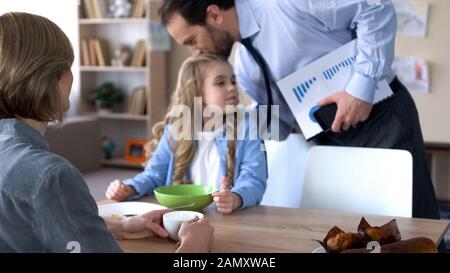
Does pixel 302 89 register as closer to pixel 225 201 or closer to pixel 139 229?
pixel 225 201

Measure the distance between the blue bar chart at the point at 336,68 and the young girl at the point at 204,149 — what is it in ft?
0.92

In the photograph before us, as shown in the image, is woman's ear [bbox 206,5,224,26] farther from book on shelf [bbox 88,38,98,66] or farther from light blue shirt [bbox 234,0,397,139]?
book on shelf [bbox 88,38,98,66]

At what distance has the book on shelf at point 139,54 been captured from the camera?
15.0 ft

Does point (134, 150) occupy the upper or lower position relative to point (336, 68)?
lower

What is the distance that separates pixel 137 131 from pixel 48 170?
165 inches

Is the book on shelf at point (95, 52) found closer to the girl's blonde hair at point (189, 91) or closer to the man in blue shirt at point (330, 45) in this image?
the girl's blonde hair at point (189, 91)

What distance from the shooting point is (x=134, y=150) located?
15.6 feet

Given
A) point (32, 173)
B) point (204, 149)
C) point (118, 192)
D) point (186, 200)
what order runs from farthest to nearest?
point (204, 149) < point (118, 192) < point (186, 200) < point (32, 173)

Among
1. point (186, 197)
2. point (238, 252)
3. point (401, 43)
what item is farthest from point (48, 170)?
point (401, 43)

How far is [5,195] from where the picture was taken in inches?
30.5

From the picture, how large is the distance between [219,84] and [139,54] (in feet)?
9.28

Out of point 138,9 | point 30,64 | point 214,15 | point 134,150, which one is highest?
point 138,9

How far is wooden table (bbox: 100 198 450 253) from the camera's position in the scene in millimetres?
1099
